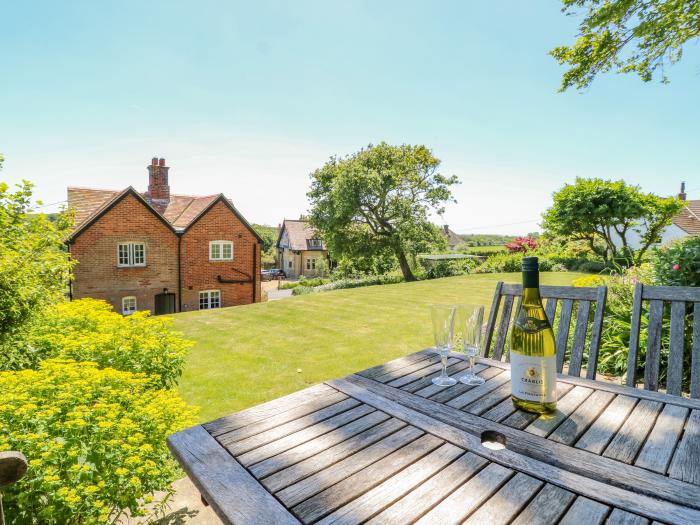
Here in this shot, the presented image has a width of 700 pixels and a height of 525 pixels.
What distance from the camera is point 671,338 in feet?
6.15

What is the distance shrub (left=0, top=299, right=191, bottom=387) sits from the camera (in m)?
2.89

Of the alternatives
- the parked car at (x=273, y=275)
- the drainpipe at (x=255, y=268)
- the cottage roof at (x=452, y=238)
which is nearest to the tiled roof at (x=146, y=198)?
the drainpipe at (x=255, y=268)

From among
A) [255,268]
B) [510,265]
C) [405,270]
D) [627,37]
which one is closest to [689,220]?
[510,265]

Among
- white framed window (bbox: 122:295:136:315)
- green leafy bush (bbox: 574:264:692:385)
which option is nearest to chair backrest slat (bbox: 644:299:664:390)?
green leafy bush (bbox: 574:264:692:385)

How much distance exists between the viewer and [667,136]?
1433 centimetres

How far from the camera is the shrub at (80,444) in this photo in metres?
1.35

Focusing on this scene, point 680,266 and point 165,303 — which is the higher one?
point 680,266

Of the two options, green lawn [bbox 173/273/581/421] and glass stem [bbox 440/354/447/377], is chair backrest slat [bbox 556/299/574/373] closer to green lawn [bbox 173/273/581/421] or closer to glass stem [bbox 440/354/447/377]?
glass stem [bbox 440/354/447/377]

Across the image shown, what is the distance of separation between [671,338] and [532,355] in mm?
1337

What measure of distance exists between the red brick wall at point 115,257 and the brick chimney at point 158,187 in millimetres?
3062

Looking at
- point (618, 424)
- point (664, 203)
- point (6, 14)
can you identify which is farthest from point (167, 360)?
point (664, 203)

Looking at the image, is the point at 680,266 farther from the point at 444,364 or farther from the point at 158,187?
the point at 158,187

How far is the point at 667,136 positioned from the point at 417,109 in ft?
38.7

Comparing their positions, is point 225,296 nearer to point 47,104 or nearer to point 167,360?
point 47,104
